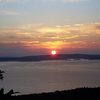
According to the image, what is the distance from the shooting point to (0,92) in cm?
440

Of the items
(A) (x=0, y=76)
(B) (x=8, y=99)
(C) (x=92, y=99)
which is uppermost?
(A) (x=0, y=76)

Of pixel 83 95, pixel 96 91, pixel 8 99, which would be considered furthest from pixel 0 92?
pixel 96 91

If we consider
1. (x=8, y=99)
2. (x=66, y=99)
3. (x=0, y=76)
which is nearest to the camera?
(x=8, y=99)

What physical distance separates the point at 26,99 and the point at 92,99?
7.95 feet

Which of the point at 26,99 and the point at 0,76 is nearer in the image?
the point at 0,76

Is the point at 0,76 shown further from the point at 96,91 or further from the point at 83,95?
the point at 96,91

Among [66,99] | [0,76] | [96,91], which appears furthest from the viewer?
[96,91]

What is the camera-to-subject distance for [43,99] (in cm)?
1130

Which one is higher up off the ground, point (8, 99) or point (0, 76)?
point (0, 76)

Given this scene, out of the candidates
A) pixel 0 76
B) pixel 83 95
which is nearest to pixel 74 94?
pixel 83 95

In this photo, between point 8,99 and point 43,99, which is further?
point 43,99

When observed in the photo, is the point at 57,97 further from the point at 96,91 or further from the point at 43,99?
the point at 96,91

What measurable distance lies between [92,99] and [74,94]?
107cm

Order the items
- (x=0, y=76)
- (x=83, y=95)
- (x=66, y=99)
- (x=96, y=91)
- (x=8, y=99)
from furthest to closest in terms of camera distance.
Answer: (x=96, y=91), (x=83, y=95), (x=66, y=99), (x=0, y=76), (x=8, y=99)
